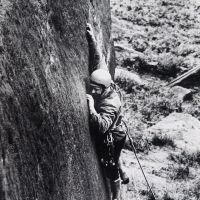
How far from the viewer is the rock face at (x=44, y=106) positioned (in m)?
3.48

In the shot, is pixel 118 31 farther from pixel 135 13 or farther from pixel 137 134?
pixel 137 134

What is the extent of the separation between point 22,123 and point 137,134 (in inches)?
314

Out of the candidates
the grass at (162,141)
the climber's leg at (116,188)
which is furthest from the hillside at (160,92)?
the climber's leg at (116,188)

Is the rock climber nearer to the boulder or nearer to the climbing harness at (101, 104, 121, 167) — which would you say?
the climbing harness at (101, 104, 121, 167)

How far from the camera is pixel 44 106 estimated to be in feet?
13.6

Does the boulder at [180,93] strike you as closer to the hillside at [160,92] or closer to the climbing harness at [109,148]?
the hillside at [160,92]

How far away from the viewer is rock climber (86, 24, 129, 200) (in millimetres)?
5656

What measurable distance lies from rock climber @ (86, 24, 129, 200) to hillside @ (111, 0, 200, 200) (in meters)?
2.49

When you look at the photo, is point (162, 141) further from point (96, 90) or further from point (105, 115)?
point (105, 115)

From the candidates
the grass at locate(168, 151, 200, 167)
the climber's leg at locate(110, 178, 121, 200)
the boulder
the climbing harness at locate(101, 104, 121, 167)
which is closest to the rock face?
the climbing harness at locate(101, 104, 121, 167)

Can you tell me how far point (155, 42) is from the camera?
19.4 m

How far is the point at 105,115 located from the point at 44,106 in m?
1.70

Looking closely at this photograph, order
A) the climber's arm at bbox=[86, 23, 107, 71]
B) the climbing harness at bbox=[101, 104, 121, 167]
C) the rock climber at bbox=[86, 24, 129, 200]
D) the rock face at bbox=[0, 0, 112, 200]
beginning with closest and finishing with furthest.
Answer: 1. the rock face at bbox=[0, 0, 112, 200]
2. the rock climber at bbox=[86, 24, 129, 200]
3. the climbing harness at bbox=[101, 104, 121, 167]
4. the climber's arm at bbox=[86, 23, 107, 71]

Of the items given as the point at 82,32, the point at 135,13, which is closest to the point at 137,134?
the point at 82,32
